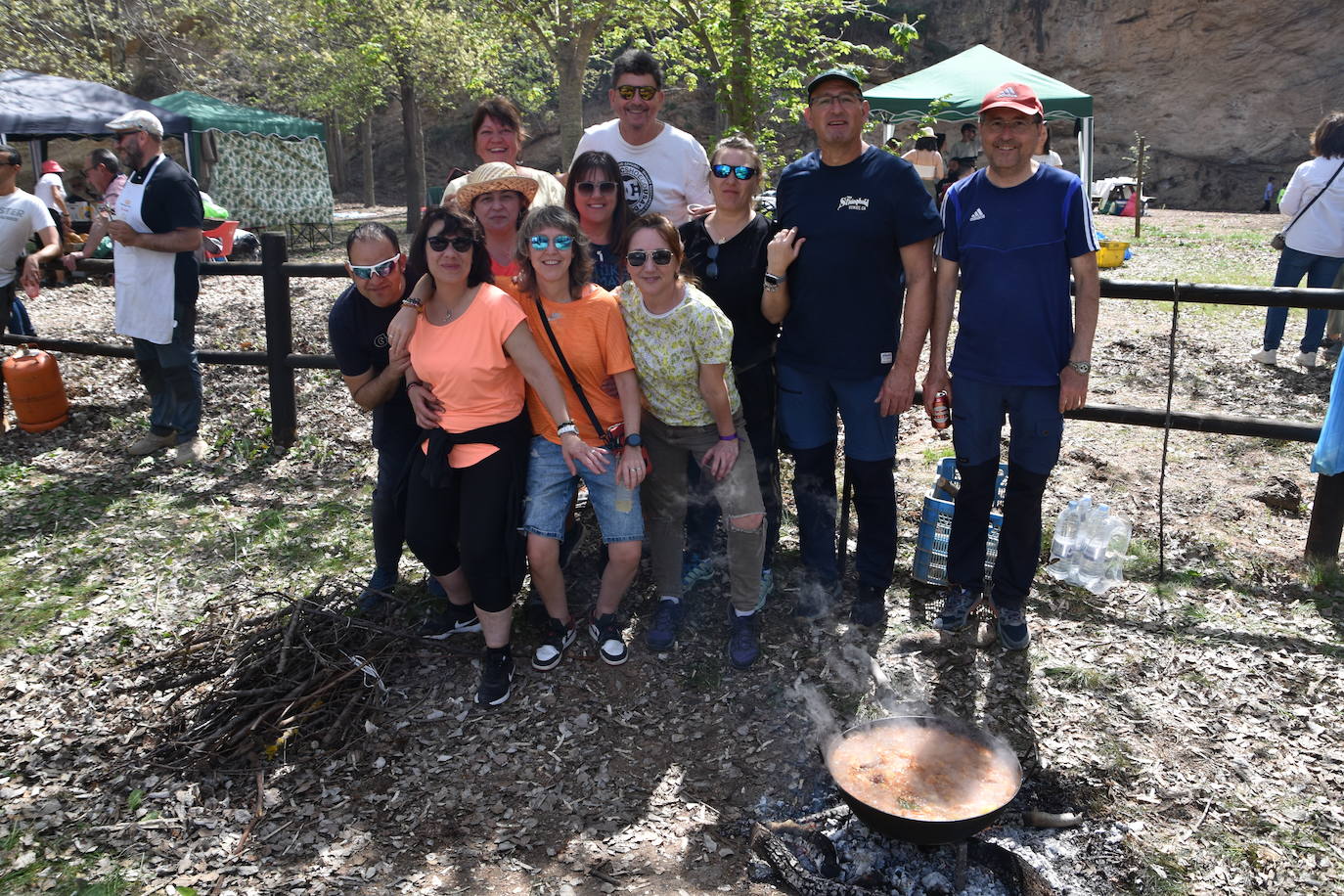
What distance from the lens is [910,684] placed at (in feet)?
12.0

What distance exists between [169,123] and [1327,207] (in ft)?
54.4

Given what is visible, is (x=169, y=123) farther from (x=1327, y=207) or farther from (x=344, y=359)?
(x=1327, y=207)

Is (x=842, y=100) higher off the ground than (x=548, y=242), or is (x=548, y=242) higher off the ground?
(x=842, y=100)

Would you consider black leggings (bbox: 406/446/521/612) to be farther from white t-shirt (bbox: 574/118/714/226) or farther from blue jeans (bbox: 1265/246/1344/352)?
blue jeans (bbox: 1265/246/1344/352)

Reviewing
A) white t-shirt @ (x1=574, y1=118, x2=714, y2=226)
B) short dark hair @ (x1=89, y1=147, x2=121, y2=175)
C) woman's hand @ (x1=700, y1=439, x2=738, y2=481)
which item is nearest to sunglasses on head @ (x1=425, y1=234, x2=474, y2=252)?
white t-shirt @ (x1=574, y1=118, x2=714, y2=226)

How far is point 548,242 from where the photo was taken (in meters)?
3.38

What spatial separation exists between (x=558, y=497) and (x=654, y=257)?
0.99m

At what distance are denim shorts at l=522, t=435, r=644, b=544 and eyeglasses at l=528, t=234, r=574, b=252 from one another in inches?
28.9

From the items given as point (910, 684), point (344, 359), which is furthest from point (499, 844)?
point (344, 359)

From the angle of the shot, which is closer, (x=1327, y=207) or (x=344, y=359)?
(x=344, y=359)

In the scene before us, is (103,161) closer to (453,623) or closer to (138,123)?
(138,123)

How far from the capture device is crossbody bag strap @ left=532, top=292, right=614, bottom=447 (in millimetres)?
3531

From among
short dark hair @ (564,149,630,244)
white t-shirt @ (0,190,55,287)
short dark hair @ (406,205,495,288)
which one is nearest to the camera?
short dark hair @ (406,205,495,288)

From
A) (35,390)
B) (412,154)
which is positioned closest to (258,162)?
(412,154)
